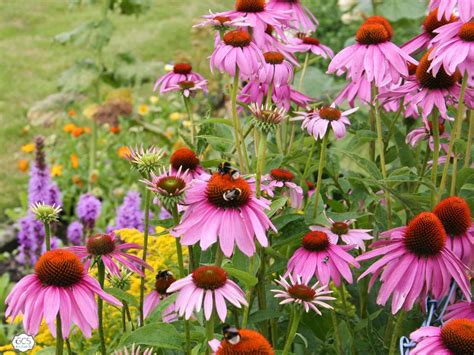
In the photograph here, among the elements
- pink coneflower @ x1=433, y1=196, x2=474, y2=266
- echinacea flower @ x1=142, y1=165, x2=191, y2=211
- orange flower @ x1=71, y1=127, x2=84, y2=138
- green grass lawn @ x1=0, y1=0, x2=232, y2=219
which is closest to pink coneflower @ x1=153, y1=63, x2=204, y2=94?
echinacea flower @ x1=142, y1=165, x2=191, y2=211

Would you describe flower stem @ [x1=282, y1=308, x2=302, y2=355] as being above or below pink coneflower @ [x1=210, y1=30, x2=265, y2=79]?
below

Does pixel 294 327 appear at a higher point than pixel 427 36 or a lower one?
lower

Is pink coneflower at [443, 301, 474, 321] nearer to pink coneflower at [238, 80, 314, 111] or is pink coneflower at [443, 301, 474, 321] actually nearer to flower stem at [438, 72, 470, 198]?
flower stem at [438, 72, 470, 198]

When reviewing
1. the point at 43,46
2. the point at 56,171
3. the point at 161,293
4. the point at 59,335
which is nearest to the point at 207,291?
the point at 59,335

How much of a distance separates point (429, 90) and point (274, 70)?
32 cm

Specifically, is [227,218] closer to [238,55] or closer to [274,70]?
[238,55]

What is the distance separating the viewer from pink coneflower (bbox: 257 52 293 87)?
1482 mm

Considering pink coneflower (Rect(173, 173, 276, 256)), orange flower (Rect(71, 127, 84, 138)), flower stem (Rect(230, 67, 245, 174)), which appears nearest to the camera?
pink coneflower (Rect(173, 173, 276, 256))

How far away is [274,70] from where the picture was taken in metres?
1.50

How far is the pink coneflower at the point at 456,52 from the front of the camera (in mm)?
1187

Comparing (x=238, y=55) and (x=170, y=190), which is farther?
(x=238, y=55)

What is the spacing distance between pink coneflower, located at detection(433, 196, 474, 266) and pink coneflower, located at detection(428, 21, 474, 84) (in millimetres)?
198

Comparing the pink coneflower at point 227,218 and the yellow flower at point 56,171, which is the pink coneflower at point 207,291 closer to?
the pink coneflower at point 227,218

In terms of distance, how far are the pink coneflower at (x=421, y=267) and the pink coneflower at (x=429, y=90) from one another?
266 millimetres
